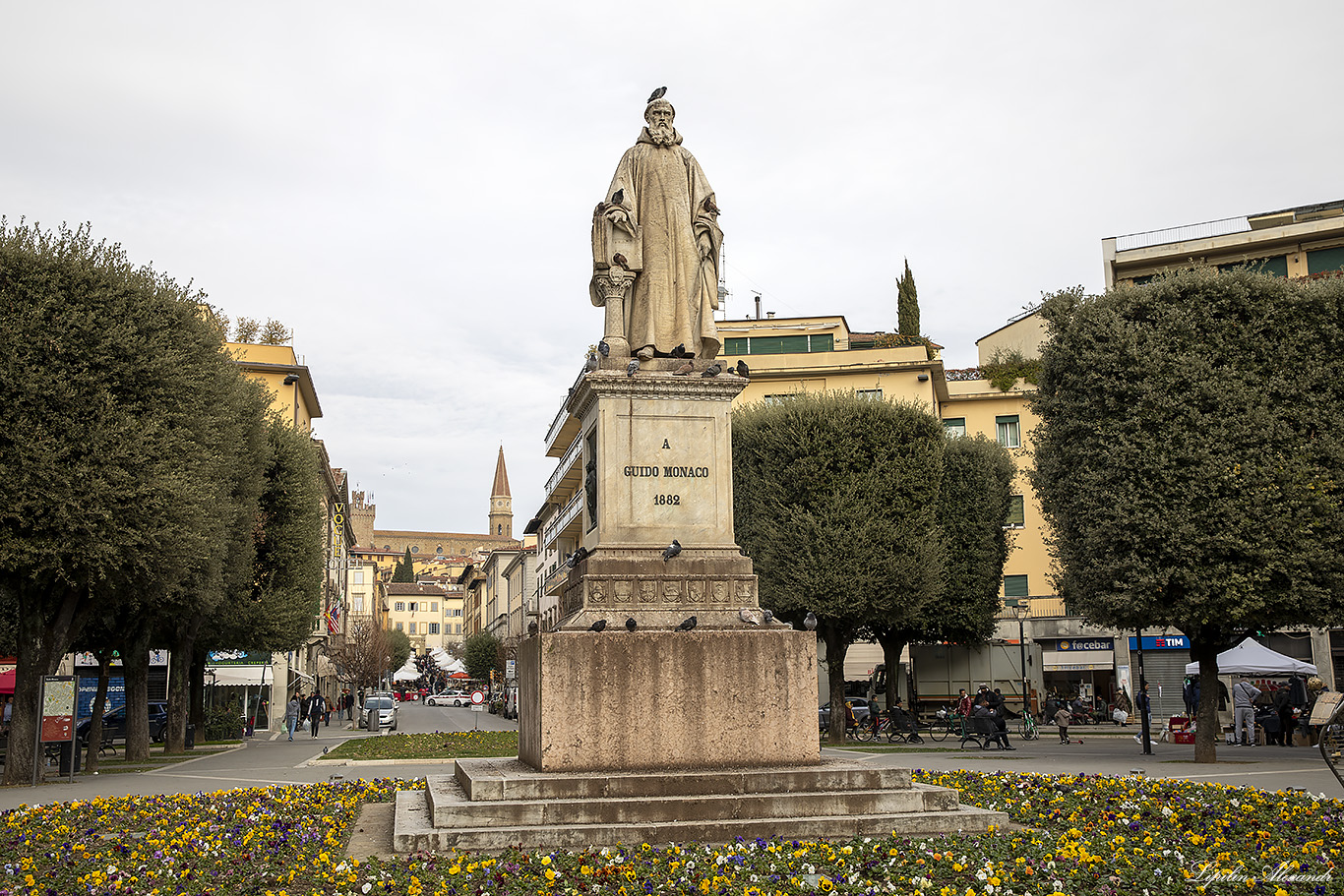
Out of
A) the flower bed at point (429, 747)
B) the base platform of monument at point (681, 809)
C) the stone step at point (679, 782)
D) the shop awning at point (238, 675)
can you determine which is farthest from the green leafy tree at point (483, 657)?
the base platform of monument at point (681, 809)

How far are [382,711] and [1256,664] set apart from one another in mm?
30935

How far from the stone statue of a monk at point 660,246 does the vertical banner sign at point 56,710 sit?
48.0 feet

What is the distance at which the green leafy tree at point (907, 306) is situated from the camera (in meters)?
59.2

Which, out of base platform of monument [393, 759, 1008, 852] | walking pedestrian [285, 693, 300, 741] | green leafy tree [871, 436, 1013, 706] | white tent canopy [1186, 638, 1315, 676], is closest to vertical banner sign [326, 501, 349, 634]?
walking pedestrian [285, 693, 300, 741]

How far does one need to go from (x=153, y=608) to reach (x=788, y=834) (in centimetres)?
2088

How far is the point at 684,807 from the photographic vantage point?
8297 millimetres

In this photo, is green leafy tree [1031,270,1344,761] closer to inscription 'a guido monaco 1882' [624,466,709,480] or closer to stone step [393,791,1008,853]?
inscription 'a guido monaco 1882' [624,466,709,480]

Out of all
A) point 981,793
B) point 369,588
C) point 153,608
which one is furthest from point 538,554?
point 981,793

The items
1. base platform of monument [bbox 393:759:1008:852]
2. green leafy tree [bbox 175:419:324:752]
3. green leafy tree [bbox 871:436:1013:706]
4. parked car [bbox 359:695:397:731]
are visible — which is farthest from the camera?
parked car [bbox 359:695:397:731]

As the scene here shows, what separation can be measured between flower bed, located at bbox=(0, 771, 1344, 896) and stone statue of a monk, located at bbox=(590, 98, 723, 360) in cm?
482

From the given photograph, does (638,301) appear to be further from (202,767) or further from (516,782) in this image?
(202,767)

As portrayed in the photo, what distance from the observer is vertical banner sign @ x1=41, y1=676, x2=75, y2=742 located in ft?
65.4

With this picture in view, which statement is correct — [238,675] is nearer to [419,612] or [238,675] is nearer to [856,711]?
[856,711]

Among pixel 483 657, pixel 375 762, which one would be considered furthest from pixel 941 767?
pixel 483 657
